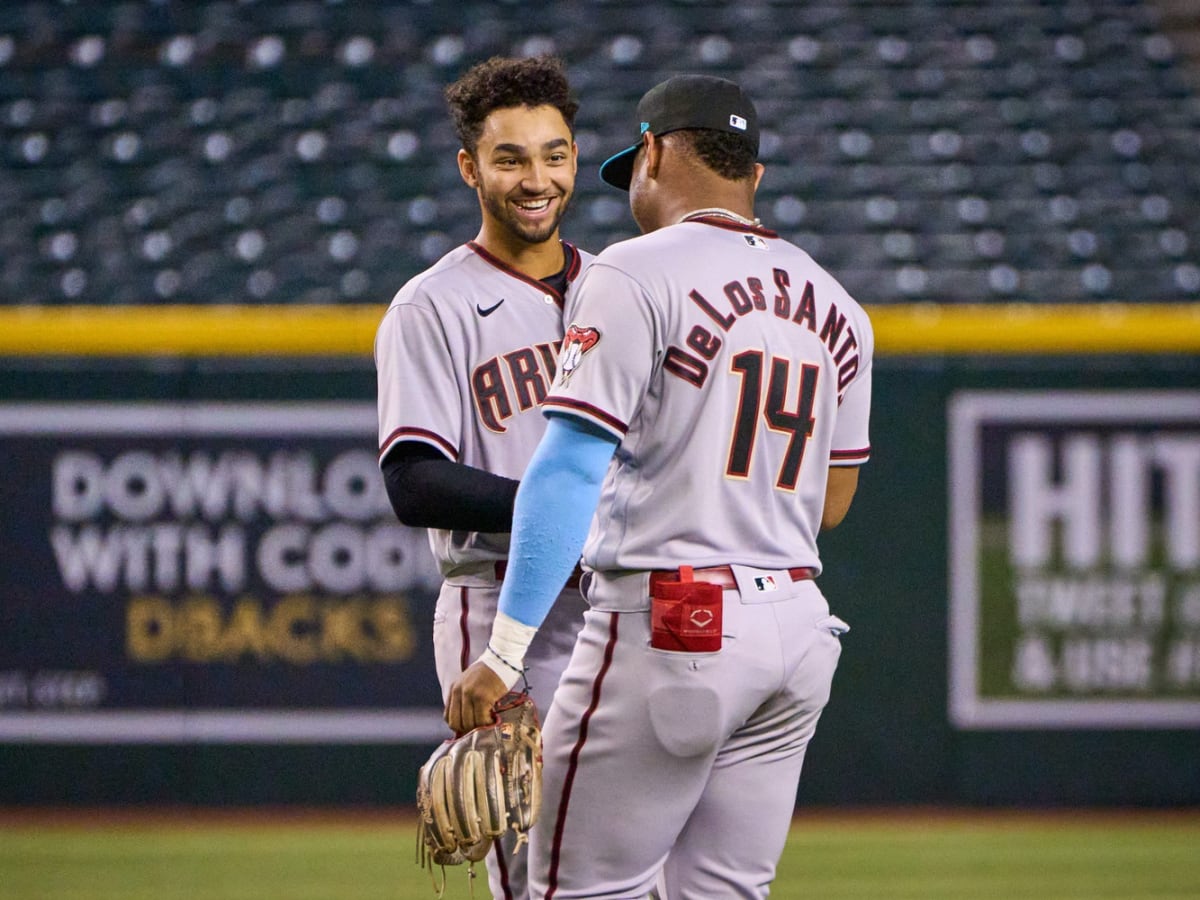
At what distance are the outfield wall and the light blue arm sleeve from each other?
3048 mm

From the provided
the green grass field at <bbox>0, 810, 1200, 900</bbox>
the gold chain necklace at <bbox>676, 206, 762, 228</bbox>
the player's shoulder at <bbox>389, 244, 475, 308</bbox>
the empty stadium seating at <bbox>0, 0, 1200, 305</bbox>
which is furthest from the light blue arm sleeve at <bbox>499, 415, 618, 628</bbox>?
the empty stadium seating at <bbox>0, 0, 1200, 305</bbox>

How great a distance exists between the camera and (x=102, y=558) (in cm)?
513

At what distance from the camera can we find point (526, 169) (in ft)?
8.79

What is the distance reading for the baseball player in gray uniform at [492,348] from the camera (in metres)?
2.62

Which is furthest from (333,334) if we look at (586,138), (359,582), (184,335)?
(586,138)

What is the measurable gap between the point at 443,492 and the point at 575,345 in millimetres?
457

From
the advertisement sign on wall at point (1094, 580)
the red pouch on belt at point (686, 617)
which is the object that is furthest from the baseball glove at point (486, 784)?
the advertisement sign on wall at point (1094, 580)

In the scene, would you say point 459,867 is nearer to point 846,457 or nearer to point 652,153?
point 846,457

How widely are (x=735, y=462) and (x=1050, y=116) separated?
A: 5472 mm

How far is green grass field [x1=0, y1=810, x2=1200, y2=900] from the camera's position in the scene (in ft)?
13.7

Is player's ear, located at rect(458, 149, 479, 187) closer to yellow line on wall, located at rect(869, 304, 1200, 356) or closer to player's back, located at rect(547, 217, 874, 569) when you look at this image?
player's back, located at rect(547, 217, 874, 569)

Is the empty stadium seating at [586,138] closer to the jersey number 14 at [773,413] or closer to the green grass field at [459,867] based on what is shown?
the green grass field at [459,867]

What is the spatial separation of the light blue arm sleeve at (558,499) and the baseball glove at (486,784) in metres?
0.27

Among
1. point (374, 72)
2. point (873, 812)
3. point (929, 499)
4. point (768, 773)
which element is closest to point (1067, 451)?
point (929, 499)
